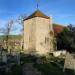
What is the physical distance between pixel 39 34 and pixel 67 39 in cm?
708

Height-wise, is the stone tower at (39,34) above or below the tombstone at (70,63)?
above

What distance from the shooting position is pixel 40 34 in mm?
52312

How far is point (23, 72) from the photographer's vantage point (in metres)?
27.1

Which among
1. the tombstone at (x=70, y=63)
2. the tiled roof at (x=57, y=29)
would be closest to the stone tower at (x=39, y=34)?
the tiled roof at (x=57, y=29)

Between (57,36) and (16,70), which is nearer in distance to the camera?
(16,70)

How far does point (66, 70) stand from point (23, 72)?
6445mm

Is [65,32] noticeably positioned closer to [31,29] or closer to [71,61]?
[31,29]

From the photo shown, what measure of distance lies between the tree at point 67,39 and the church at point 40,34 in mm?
2707

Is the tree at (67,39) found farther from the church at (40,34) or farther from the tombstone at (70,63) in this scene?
the tombstone at (70,63)

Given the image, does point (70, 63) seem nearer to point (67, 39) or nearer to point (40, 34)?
point (67, 39)

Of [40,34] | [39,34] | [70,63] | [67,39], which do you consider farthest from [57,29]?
[70,63]

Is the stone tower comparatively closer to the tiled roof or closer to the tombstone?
the tiled roof

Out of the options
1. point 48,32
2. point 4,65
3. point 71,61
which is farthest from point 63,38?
point 4,65

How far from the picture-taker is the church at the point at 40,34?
51906 mm
